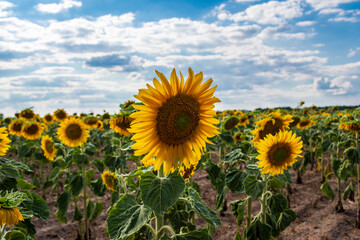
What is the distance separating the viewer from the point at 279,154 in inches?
135

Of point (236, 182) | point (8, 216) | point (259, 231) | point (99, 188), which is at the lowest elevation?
point (259, 231)

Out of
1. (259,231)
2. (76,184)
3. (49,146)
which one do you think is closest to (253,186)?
(259,231)

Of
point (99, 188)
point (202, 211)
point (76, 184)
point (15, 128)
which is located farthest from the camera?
point (15, 128)

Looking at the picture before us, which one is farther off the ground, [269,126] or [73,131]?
[269,126]

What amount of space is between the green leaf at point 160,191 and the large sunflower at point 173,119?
10cm

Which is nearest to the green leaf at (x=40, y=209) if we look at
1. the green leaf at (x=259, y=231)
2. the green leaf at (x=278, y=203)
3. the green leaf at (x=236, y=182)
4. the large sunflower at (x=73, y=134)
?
the green leaf at (x=236, y=182)

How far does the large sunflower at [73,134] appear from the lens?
5.72 m

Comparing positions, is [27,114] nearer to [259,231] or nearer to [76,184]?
[76,184]

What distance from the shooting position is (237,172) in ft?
12.7

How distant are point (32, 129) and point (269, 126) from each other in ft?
19.1

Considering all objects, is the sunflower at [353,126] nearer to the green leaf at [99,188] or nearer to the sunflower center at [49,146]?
the green leaf at [99,188]

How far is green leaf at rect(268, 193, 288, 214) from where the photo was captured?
3.92m

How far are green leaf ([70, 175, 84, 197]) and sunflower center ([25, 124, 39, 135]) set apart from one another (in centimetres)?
306

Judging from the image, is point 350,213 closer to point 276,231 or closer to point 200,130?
point 276,231
